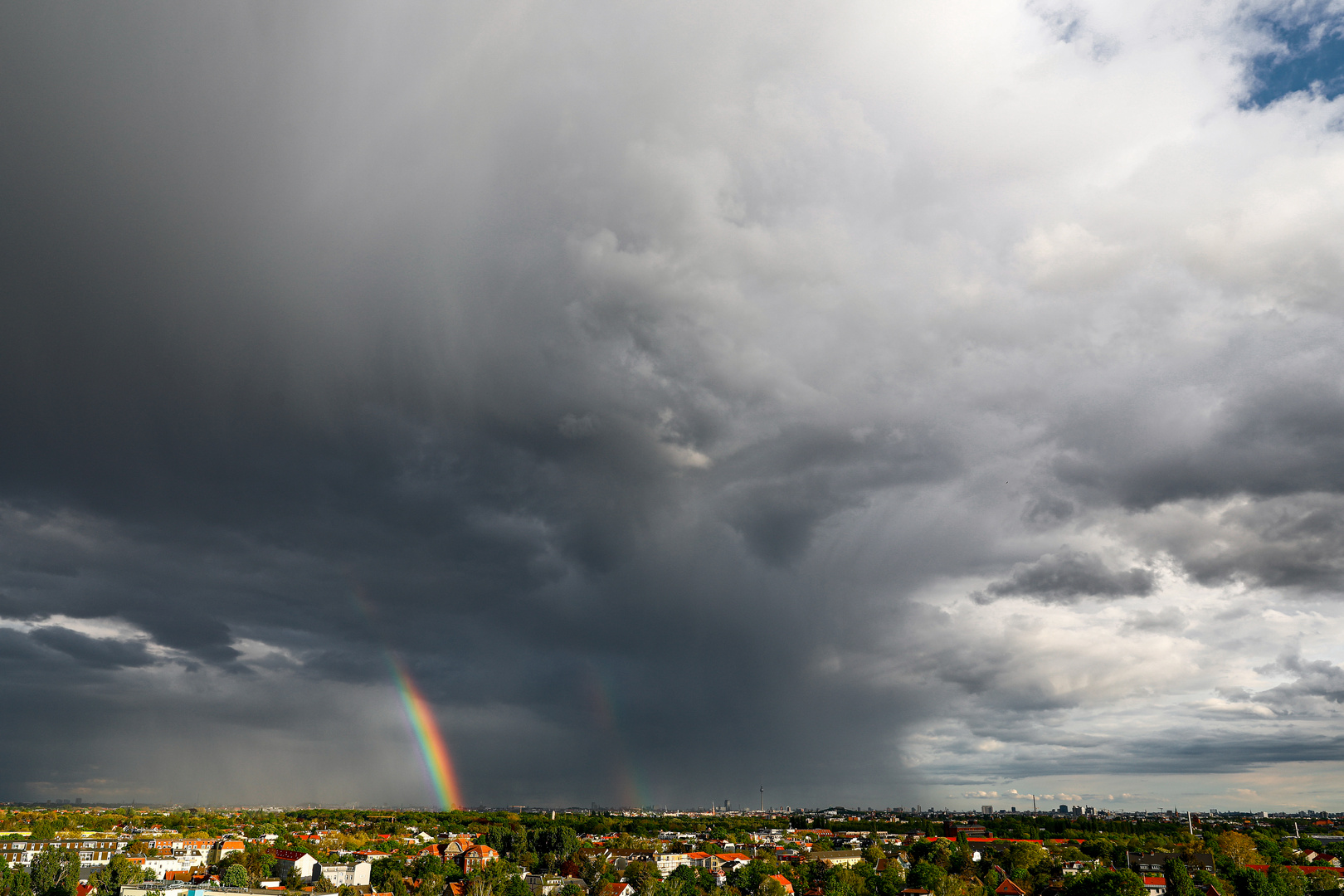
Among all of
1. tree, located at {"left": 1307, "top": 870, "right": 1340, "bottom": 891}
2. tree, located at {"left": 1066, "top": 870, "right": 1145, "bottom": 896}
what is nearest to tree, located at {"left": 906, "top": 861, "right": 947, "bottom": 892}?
tree, located at {"left": 1066, "top": 870, "right": 1145, "bottom": 896}

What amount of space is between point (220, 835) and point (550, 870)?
291 feet

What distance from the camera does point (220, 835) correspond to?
177 m

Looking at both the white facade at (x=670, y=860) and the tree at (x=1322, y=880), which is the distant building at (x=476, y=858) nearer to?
the white facade at (x=670, y=860)

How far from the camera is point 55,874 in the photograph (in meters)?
95.4

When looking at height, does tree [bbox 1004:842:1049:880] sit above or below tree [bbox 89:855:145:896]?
below

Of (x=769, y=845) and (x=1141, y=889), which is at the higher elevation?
(x=1141, y=889)

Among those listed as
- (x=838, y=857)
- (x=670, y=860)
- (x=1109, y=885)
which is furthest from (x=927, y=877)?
(x=670, y=860)

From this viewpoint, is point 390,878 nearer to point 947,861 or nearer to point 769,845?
point 947,861

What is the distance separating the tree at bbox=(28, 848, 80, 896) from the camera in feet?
306

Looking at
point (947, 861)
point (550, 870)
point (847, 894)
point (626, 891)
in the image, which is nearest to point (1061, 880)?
point (947, 861)

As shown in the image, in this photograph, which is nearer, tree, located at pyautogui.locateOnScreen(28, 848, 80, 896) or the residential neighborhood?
tree, located at pyautogui.locateOnScreen(28, 848, 80, 896)

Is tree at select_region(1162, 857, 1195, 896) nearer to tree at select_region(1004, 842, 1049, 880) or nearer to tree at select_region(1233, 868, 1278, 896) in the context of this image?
tree at select_region(1233, 868, 1278, 896)

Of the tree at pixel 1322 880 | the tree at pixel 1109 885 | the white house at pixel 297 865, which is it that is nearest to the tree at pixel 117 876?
the white house at pixel 297 865

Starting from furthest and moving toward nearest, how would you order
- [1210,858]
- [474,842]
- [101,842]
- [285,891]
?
[474,842]
[101,842]
[1210,858]
[285,891]
